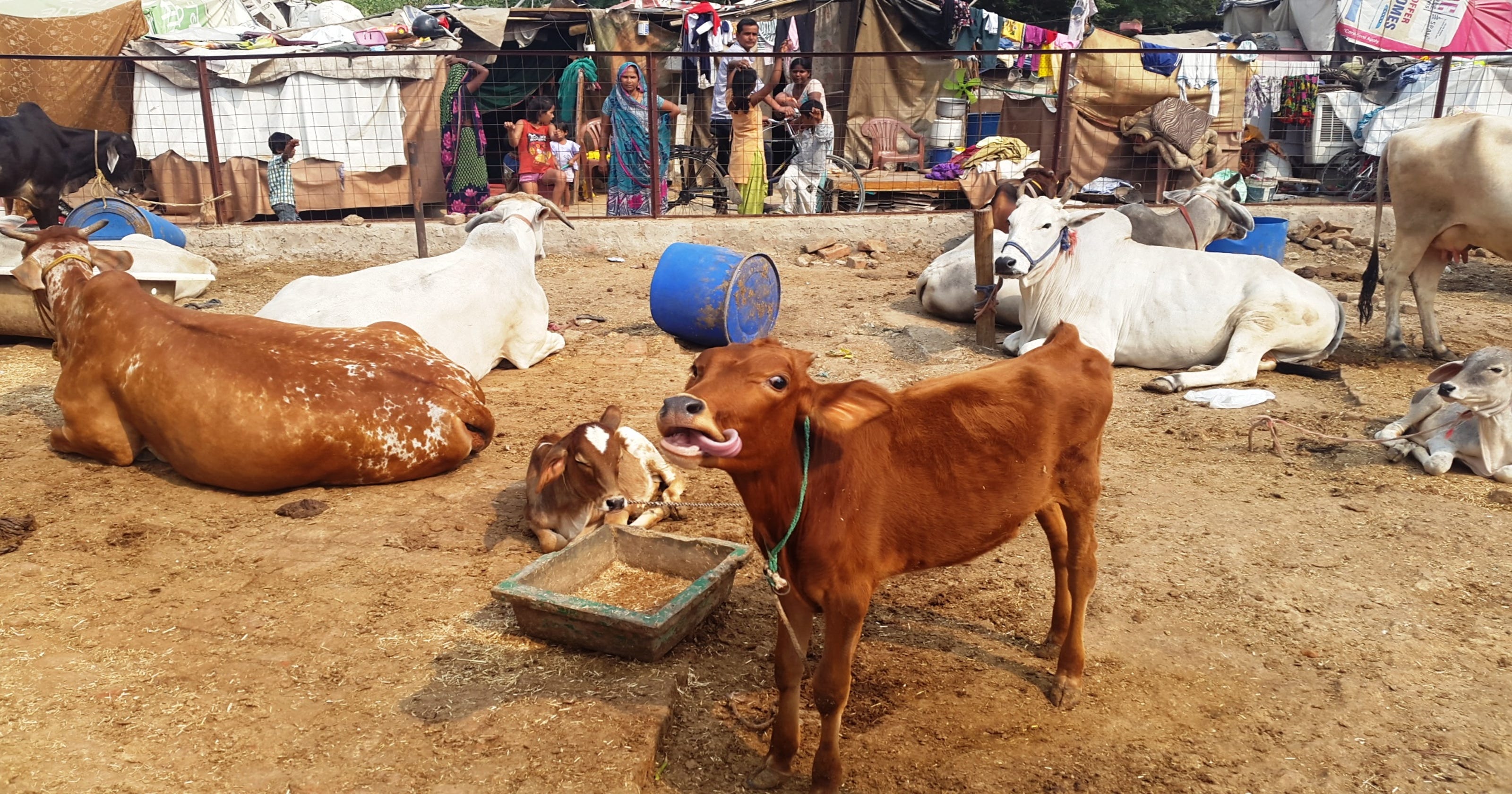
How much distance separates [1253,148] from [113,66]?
16205 mm

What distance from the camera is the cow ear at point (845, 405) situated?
2.86 metres

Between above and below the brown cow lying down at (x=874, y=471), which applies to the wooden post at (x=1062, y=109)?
above

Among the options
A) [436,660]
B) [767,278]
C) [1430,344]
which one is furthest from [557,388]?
[1430,344]

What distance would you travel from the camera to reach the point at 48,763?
2.99m

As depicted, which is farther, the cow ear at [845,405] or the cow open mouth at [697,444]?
the cow ear at [845,405]

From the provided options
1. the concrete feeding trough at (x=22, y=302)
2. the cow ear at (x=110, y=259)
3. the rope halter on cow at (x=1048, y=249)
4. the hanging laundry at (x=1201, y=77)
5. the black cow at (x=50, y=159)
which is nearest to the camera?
the cow ear at (x=110, y=259)

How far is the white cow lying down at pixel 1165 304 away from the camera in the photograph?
723 centimetres

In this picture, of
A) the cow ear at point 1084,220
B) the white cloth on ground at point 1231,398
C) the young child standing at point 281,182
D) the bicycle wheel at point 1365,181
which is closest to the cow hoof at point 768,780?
the white cloth on ground at point 1231,398

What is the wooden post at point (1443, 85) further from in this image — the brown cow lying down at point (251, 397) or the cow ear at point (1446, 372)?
the brown cow lying down at point (251, 397)

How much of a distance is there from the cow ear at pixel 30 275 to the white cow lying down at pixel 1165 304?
19.9 feet

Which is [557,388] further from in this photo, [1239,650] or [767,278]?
[1239,650]

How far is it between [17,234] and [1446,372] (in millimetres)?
8662

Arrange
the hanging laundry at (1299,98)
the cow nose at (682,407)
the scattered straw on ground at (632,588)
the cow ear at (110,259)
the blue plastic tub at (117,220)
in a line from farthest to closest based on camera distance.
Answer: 1. the hanging laundry at (1299,98)
2. the blue plastic tub at (117,220)
3. the cow ear at (110,259)
4. the scattered straw on ground at (632,588)
5. the cow nose at (682,407)

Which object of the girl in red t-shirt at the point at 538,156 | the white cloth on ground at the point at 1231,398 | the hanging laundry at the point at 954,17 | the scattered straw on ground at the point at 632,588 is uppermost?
the hanging laundry at the point at 954,17
